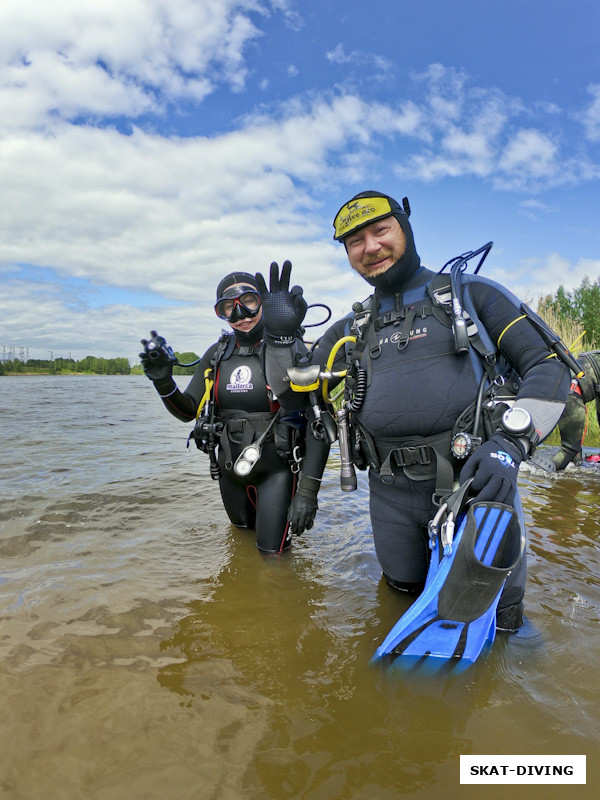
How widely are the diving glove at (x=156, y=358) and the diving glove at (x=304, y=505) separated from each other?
142 cm

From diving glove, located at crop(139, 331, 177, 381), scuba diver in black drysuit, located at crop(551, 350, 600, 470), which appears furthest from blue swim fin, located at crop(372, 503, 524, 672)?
scuba diver in black drysuit, located at crop(551, 350, 600, 470)

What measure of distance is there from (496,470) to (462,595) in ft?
1.77

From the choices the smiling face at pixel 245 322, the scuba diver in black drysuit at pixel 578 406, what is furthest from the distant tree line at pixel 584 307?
the smiling face at pixel 245 322

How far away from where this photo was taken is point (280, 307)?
3.20 metres

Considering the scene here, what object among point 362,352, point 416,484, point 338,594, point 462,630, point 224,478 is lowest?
Result: point 338,594

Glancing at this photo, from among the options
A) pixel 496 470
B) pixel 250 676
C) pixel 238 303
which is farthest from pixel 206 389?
pixel 496 470

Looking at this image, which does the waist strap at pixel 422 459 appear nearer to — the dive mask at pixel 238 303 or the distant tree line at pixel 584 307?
the dive mask at pixel 238 303

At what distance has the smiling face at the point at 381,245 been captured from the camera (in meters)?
2.57

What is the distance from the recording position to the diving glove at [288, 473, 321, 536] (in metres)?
3.17

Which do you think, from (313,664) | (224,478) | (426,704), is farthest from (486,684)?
(224,478)

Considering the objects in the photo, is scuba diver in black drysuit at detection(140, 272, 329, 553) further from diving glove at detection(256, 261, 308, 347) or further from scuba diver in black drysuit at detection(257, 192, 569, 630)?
scuba diver in black drysuit at detection(257, 192, 569, 630)

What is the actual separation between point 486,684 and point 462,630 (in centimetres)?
42

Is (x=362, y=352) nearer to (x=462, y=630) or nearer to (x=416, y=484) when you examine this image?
(x=416, y=484)

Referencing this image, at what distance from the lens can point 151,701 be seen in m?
2.07
